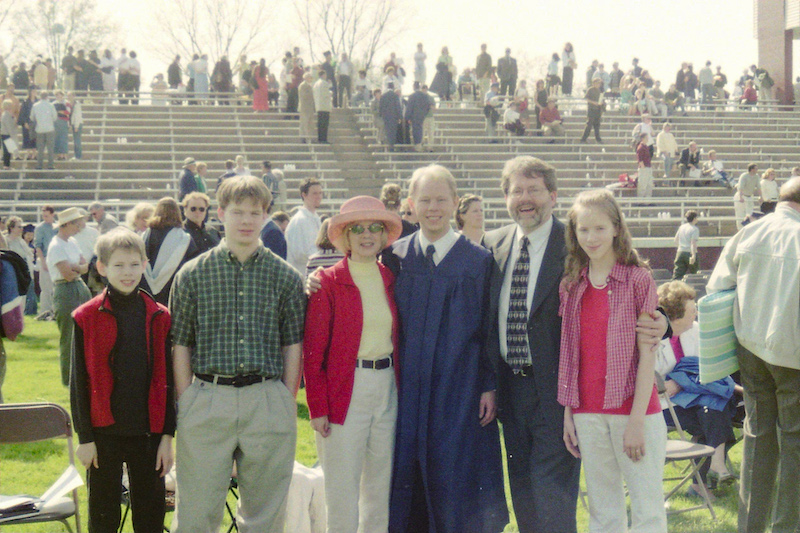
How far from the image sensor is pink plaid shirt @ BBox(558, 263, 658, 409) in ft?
12.2

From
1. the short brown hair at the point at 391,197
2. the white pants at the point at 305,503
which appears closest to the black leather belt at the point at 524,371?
the white pants at the point at 305,503

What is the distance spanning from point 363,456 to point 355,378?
35 cm

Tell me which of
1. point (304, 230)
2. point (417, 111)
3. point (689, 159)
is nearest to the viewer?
point (304, 230)

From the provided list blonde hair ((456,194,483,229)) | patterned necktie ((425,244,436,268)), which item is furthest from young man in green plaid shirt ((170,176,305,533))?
blonde hair ((456,194,483,229))

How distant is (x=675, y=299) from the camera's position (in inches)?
215

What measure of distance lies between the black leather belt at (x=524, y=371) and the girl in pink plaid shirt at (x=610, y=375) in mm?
152

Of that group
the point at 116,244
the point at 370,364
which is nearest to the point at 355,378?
the point at 370,364

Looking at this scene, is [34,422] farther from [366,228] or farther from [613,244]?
[613,244]

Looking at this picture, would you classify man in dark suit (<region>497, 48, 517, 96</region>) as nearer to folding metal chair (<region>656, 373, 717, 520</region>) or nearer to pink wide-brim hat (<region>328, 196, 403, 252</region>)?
folding metal chair (<region>656, 373, 717, 520</region>)

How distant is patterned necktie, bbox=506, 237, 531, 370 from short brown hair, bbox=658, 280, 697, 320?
1.86 meters

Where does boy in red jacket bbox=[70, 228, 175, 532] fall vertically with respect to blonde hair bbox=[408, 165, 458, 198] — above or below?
below

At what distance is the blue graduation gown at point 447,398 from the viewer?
3.85m

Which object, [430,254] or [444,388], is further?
[430,254]

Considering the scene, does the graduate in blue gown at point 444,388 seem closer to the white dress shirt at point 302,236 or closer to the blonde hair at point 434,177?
the blonde hair at point 434,177
